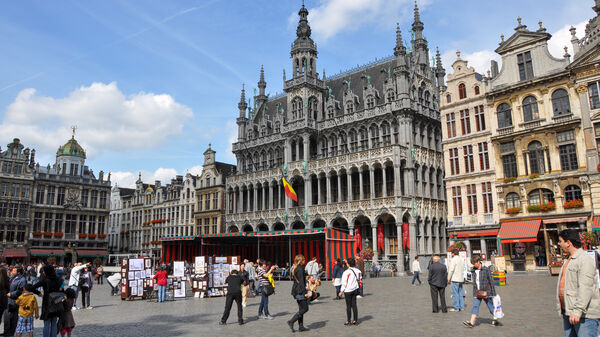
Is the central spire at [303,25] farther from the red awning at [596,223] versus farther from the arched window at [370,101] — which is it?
the red awning at [596,223]

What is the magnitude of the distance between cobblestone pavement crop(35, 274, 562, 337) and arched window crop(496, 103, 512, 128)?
19735mm

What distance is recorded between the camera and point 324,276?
1351 inches

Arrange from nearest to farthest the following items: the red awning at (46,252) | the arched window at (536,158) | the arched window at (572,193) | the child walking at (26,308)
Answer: the child walking at (26,308) → the arched window at (572,193) → the arched window at (536,158) → the red awning at (46,252)

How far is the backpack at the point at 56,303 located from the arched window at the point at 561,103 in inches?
1337

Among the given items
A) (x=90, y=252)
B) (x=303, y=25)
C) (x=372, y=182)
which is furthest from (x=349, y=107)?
(x=90, y=252)

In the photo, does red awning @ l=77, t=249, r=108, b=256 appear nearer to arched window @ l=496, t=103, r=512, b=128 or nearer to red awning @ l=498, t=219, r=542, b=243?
red awning @ l=498, t=219, r=542, b=243

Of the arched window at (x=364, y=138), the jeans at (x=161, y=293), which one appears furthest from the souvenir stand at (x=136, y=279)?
the arched window at (x=364, y=138)

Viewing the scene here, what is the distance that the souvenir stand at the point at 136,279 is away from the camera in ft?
70.4

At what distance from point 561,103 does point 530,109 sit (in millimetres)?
2165

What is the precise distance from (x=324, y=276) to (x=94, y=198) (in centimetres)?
4961

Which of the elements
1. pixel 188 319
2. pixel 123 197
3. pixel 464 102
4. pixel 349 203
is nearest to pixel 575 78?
pixel 464 102

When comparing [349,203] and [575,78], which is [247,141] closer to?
[349,203]

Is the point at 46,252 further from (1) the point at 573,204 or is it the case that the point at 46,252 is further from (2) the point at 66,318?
(1) the point at 573,204

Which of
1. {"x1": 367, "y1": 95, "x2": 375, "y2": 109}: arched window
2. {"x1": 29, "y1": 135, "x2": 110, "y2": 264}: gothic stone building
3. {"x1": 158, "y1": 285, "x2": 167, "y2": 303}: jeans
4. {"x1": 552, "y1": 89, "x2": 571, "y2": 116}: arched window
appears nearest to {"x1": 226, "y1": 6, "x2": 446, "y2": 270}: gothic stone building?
{"x1": 367, "y1": 95, "x2": 375, "y2": 109}: arched window
